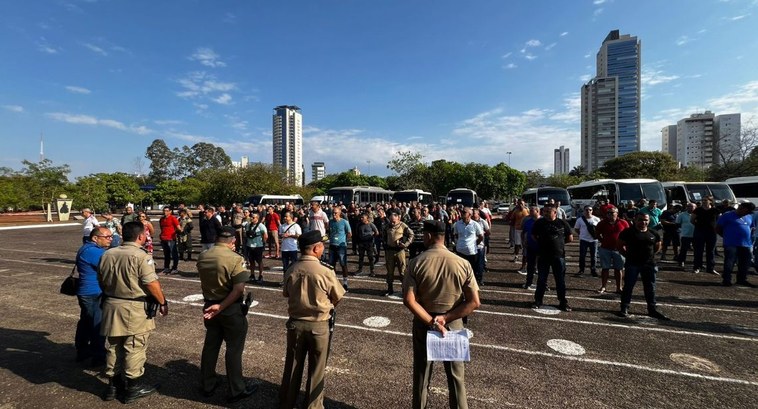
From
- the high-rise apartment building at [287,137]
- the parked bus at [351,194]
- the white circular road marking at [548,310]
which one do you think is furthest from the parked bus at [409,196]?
the high-rise apartment building at [287,137]

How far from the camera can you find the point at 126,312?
3383 mm

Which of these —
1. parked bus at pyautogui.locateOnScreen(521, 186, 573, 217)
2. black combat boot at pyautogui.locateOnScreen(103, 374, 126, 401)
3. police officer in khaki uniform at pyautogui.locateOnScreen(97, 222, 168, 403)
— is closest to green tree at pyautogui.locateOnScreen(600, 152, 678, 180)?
parked bus at pyautogui.locateOnScreen(521, 186, 573, 217)

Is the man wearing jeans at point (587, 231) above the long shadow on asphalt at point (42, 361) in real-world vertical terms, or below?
above

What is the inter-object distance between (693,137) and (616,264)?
498ft

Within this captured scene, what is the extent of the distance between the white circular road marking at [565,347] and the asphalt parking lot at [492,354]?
0.09 feet

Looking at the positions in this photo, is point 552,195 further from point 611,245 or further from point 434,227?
point 434,227

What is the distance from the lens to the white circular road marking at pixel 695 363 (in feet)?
13.0

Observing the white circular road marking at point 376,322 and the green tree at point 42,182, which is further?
the green tree at point 42,182

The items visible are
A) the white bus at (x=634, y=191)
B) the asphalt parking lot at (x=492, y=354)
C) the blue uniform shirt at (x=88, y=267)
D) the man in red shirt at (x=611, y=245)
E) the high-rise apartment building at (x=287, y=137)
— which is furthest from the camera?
the high-rise apartment building at (x=287, y=137)

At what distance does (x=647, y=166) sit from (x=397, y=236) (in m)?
60.7

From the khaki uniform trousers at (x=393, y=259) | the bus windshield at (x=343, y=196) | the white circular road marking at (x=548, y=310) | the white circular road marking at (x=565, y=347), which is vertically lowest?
the white circular road marking at (x=565, y=347)

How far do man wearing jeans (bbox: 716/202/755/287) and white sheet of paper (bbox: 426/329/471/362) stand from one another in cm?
888

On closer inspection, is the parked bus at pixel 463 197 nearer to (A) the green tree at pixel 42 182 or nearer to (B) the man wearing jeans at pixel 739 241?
(B) the man wearing jeans at pixel 739 241

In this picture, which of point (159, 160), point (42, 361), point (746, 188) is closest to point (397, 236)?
point (42, 361)
